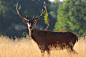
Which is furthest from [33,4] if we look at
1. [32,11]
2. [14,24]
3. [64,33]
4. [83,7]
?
[64,33]

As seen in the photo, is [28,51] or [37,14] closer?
[28,51]

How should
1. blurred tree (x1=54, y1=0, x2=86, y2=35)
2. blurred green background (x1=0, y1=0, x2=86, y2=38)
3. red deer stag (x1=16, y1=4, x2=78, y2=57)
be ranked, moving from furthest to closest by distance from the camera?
blurred green background (x1=0, y1=0, x2=86, y2=38), blurred tree (x1=54, y1=0, x2=86, y2=35), red deer stag (x1=16, y1=4, x2=78, y2=57)

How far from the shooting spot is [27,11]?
2600 centimetres

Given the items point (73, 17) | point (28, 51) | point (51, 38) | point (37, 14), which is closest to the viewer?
point (51, 38)

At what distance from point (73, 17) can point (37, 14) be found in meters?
9.20

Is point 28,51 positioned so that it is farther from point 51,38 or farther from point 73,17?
point 73,17

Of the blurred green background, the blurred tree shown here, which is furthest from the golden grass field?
the blurred tree

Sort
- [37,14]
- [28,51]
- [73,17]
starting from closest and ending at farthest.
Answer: [28,51], [73,17], [37,14]

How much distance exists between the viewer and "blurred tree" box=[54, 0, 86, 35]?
19.2m

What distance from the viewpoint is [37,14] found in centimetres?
2689

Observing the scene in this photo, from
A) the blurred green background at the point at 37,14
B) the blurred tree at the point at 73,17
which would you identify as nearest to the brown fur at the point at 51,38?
the blurred green background at the point at 37,14

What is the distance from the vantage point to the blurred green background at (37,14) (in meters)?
19.4

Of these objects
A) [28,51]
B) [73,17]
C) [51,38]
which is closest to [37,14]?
[73,17]

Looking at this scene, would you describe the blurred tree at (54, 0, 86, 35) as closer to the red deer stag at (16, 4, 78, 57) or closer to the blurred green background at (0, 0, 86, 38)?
the blurred green background at (0, 0, 86, 38)
